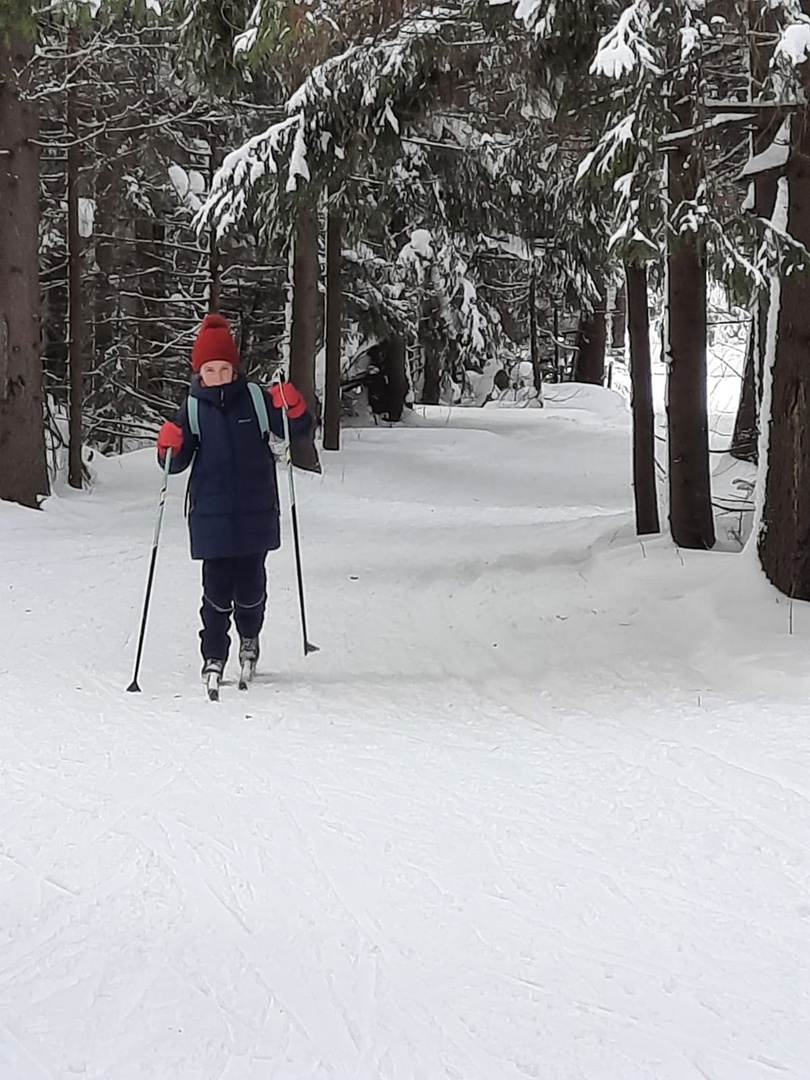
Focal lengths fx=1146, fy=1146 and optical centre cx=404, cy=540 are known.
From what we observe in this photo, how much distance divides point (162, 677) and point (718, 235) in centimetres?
413

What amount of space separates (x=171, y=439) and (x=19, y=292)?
6.81 meters

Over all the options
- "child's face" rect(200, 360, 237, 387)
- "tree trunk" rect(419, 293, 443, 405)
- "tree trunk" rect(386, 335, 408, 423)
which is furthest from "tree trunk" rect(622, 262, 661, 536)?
"tree trunk" rect(386, 335, 408, 423)

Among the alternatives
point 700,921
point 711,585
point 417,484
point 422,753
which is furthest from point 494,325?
point 700,921

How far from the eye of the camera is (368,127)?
848cm

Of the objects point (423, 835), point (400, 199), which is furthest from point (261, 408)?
point (400, 199)

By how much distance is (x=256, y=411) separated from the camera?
6.50 metres

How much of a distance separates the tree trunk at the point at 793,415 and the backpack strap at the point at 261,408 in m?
3.15

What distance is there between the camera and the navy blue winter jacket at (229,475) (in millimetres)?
6352

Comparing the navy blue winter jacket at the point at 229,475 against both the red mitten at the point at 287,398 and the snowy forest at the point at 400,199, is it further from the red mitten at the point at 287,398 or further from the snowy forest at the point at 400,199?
the snowy forest at the point at 400,199

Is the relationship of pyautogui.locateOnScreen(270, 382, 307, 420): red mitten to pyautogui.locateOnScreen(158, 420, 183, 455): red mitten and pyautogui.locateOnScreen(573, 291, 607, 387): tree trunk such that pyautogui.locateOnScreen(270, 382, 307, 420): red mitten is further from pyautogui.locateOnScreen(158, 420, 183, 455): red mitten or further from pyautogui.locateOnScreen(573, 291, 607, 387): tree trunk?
pyautogui.locateOnScreen(573, 291, 607, 387): tree trunk

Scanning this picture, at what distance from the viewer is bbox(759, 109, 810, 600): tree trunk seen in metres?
6.89

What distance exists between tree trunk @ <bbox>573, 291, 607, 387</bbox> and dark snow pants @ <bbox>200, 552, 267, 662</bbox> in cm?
2331

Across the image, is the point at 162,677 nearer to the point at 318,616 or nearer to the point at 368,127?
the point at 318,616

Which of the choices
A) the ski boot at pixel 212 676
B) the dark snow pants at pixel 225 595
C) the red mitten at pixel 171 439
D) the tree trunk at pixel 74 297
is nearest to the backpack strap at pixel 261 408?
the red mitten at pixel 171 439
